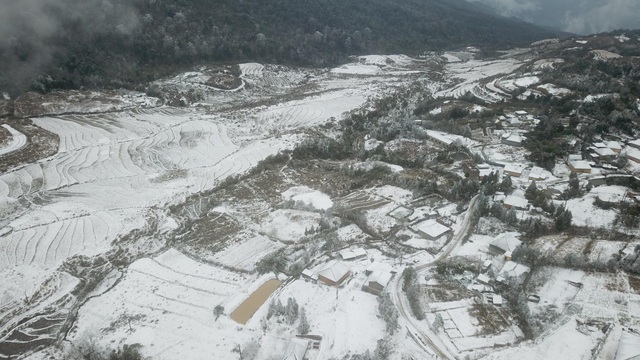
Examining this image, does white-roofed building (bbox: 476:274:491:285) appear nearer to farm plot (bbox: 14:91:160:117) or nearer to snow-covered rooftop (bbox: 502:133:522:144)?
snow-covered rooftop (bbox: 502:133:522:144)

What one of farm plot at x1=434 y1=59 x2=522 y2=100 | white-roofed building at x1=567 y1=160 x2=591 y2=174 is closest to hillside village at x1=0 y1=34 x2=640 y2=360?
white-roofed building at x1=567 y1=160 x2=591 y2=174

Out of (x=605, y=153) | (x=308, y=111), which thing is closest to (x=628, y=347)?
(x=605, y=153)

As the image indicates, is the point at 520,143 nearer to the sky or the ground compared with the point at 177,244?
nearer to the sky

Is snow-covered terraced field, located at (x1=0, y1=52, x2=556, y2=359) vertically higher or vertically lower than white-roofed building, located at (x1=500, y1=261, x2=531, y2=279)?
lower

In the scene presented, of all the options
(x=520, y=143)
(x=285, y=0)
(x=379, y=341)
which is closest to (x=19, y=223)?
(x=379, y=341)

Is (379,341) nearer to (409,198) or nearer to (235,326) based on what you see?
(235,326)

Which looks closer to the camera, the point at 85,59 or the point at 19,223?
the point at 19,223

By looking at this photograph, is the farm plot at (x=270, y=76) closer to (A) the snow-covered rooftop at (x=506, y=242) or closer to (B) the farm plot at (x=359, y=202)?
(B) the farm plot at (x=359, y=202)

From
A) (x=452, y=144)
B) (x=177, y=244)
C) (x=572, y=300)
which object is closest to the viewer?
(x=572, y=300)
